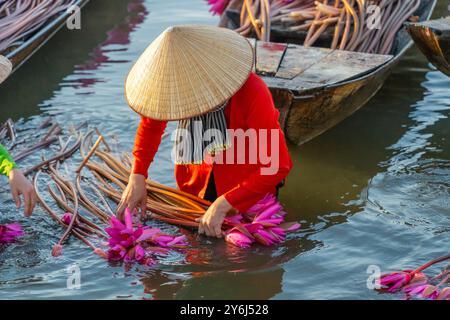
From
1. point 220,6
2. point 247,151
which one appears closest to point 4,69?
point 247,151

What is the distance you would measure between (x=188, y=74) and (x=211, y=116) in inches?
15.1

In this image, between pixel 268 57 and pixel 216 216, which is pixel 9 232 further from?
pixel 268 57

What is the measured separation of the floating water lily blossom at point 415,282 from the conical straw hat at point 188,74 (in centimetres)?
119

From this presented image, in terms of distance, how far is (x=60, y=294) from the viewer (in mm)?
4102

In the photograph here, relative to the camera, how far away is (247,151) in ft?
14.2

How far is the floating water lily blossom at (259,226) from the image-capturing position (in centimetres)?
438

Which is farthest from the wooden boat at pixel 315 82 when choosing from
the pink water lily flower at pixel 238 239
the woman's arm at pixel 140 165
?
the pink water lily flower at pixel 238 239

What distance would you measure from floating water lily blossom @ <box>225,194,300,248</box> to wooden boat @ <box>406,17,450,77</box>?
197cm

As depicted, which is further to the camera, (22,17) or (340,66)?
(22,17)

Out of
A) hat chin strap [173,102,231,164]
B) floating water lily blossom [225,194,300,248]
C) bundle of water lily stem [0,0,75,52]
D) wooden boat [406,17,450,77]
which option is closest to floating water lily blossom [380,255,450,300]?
floating water lily blossom [225,194,300,248]

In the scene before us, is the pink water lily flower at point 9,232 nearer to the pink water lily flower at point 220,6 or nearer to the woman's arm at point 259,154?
the woman's arm at point 259,154

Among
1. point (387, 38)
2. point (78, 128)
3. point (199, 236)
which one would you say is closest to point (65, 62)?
point (78, 128)
